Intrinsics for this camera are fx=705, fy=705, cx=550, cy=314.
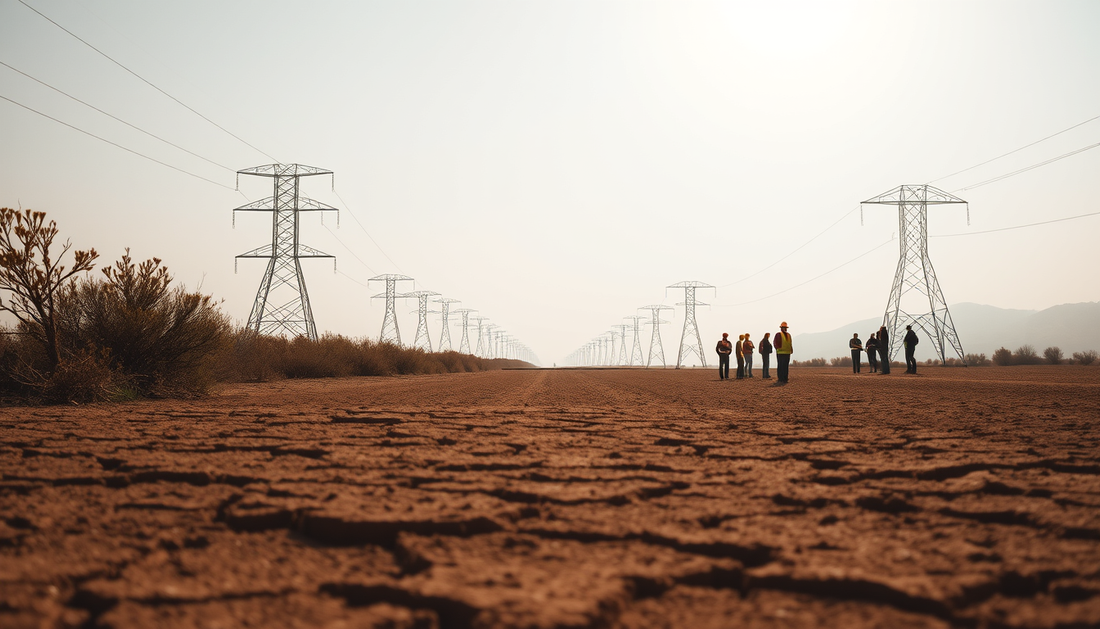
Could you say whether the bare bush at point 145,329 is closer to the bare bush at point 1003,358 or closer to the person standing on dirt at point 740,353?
the person standing on dirt at point 740,353

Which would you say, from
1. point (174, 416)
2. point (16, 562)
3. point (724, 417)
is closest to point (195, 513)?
point (16, 562)

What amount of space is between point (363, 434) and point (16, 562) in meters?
4.10

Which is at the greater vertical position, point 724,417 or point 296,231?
point 296,231

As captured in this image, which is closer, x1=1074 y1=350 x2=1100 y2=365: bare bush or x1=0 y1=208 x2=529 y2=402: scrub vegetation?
x1=0 y1=208 x2=529 y2=402: scrub vegetation

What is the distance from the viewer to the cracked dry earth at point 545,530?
7.00ft

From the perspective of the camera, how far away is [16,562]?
8.39 ft

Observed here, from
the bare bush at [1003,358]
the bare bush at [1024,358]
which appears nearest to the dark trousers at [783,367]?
the bare bush at [1024,358]

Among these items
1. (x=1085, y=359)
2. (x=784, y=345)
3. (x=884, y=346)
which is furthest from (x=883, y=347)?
(x=1085, y=359)

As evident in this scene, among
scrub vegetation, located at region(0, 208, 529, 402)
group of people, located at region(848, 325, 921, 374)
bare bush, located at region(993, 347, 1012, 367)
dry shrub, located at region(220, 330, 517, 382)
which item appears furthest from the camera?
bare bush, located at region(993, 347, 1012, 367)

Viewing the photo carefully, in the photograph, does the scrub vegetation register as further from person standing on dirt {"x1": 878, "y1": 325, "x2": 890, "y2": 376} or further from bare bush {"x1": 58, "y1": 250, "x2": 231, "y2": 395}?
person standing on dirt {"x1": 878, "y1": 325, "x2": 890, "y2": 376}

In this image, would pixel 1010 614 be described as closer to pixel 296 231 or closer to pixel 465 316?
pixel 296 231

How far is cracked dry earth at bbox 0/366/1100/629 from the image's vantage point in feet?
7.00

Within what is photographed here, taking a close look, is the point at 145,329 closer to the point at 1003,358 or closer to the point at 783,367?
the point at 783,367

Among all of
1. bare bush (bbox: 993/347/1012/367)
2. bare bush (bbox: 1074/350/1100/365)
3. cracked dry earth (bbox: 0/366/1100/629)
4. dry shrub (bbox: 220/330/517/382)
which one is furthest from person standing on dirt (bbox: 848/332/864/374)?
bare bush (bbox: 993/347/1012/367)
